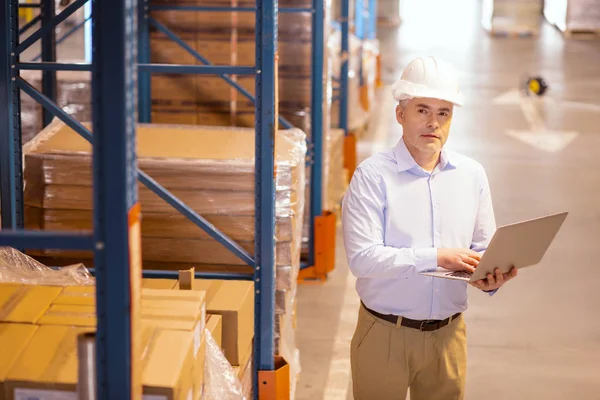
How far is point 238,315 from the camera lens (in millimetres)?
4750

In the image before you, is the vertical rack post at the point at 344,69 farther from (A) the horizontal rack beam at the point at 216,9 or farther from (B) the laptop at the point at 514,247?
(B) the laptop at the point at 514,247

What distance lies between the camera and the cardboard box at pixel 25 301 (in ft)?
12.2

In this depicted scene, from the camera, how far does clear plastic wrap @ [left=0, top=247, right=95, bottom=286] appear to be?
14.3 feet

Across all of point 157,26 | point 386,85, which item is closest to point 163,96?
point 157,26

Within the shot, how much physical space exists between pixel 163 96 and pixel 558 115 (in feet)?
36.2

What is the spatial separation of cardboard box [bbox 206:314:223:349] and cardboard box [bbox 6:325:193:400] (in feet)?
2.97

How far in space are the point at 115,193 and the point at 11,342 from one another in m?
1.13

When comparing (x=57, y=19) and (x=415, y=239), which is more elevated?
(x=57, y=19)

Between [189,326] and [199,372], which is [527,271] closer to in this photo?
[199,372]

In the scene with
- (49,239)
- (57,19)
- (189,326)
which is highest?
(57,19)

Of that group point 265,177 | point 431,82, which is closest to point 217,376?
point 265,177

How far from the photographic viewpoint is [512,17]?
1194 inches

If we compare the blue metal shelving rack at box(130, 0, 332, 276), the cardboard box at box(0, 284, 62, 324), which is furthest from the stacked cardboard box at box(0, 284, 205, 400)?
the blue metal shelving rack at box(130, 0, 332, 276)

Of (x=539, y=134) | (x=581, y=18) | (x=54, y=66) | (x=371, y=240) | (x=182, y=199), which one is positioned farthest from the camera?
(x=581, y=18)
